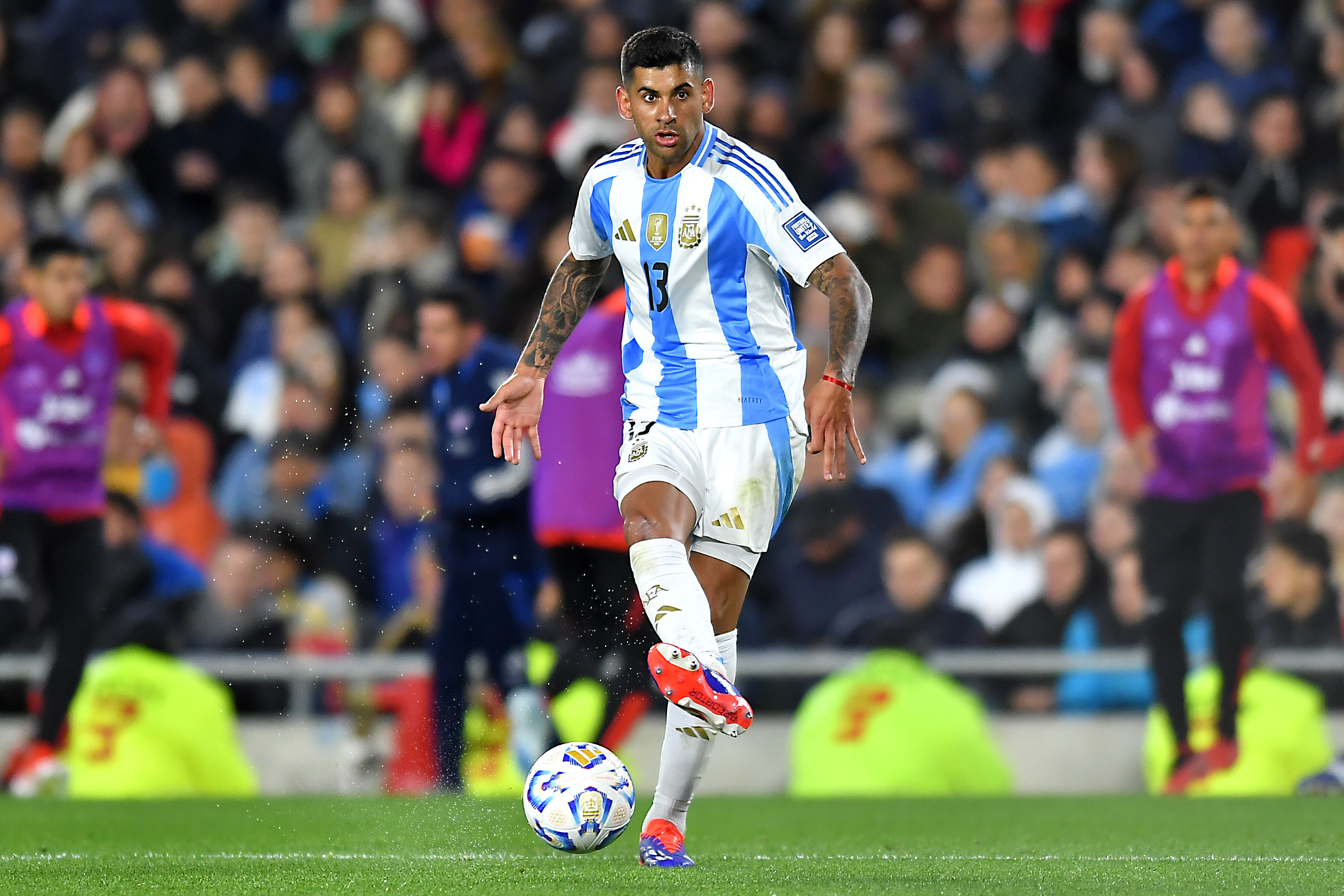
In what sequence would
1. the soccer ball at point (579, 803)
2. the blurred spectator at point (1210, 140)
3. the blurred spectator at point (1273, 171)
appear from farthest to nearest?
the blurred spectator at point (1210, 140), the blurred spectator at point (1273, 171), the soccer ball at point (579, 803)

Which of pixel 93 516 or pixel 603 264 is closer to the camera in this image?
pixel 603 264

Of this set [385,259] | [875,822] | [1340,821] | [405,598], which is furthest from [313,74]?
[1340,821]

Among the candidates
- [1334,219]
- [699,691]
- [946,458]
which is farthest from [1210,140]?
[699,691]

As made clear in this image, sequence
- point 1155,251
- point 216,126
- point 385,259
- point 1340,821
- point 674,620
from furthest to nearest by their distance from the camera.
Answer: point 216,126 → point 385,259 → point 1155,251 → point 1340,821 → point 674,620

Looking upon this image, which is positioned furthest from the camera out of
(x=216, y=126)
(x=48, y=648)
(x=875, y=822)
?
(x=216, y=126)

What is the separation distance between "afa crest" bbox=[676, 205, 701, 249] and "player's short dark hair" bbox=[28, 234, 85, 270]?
16.3 feet

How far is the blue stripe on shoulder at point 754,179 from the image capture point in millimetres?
5609

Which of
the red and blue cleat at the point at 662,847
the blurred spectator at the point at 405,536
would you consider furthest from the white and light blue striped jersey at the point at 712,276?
the blurred spectator at the point at 405,536

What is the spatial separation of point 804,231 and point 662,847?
68.1 inches

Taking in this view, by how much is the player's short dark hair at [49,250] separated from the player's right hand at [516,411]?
463 cm

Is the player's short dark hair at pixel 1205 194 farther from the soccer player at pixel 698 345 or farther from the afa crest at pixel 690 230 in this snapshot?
the afa crest at pixel 690 230

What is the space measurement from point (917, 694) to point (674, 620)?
4.71 metres

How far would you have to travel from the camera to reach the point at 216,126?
14.5 metres

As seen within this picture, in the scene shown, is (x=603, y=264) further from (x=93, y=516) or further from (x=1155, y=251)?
(x=1155, y=251)
